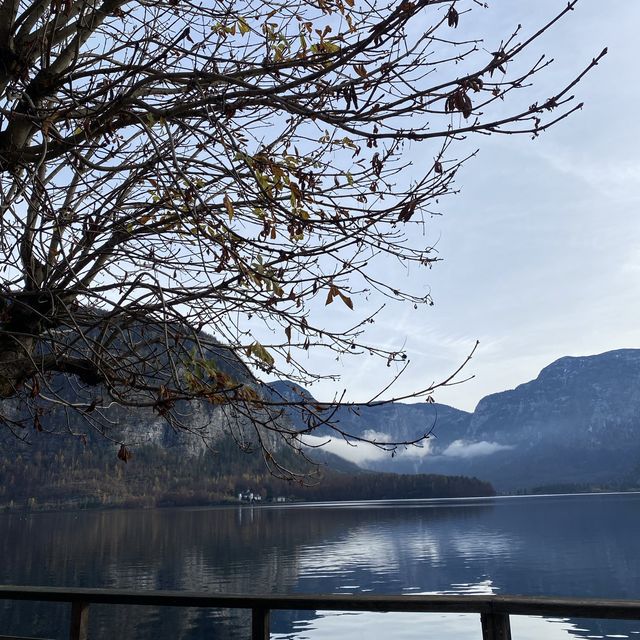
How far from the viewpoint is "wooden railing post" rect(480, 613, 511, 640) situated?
13.5ft

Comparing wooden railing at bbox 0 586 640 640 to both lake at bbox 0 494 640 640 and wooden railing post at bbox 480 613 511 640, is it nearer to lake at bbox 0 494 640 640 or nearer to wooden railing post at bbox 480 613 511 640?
wooden railing post at bbox 480 613 511 640

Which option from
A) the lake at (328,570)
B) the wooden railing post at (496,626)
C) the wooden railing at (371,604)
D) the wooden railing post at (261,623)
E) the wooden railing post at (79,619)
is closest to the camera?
the wooden railing at (371,604)

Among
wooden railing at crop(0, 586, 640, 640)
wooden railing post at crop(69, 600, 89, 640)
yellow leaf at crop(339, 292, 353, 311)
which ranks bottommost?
wooden railing post at crop(69, 600, 89, 640)

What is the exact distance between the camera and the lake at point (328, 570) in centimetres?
4431

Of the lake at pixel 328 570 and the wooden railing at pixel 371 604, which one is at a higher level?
the wooden railing at pixel 371 604

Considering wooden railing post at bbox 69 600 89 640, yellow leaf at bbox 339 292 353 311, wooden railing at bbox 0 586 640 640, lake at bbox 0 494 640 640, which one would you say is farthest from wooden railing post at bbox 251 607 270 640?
lake at bbox 0 494 640 640

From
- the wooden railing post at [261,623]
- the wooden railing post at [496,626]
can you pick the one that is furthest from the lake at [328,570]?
the wooden railing post at [496,626]

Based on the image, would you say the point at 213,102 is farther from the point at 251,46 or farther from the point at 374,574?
the point at 374,574

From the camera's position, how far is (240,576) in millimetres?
64562

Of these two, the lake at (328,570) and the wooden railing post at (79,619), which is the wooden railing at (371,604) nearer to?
the wooden railing post at (79,619)

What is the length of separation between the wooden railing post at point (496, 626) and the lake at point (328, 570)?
1543 inches

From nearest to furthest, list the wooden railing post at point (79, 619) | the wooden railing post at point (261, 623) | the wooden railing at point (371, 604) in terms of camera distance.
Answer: the wooden railing at point (371, 604) → the wooden railing post at point (261, 623) → the wooden railing post at point (79, 619)

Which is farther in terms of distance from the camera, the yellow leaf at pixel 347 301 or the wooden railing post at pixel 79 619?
the wooden railing post at pixel 79 619

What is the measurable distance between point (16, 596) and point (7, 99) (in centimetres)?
396
